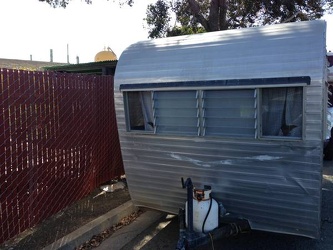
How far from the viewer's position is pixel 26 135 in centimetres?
456

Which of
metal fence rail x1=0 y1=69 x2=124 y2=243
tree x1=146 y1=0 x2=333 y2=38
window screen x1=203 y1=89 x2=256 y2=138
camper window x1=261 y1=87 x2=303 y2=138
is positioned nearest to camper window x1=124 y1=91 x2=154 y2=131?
window screen x1=203 y1=89 x2=256 y2=138

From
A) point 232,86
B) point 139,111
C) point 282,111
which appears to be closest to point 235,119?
point 232,86

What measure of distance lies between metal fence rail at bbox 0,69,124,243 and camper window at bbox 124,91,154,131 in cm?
131

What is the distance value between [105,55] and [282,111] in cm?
1202

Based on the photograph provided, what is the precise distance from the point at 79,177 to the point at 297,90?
3.76 metres

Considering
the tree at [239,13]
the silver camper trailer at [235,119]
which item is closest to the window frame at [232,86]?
the silver camper trailer at [235,119]

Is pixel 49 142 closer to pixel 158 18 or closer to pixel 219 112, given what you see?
pixel 219 112

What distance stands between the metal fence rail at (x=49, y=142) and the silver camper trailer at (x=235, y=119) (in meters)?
1.18

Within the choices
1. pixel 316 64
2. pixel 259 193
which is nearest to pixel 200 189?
pixel 259 193

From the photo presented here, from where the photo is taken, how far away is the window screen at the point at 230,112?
12.1 ft

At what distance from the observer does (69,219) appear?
16.4 ft

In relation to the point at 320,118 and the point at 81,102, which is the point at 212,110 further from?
the point at 81,102

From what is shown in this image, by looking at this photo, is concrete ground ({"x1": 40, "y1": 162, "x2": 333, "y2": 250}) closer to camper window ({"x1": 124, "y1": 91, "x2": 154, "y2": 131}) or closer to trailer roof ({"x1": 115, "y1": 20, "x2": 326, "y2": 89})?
camper window ({"x1": 124, "y1": 91, "x2": 154, "y2": 131})

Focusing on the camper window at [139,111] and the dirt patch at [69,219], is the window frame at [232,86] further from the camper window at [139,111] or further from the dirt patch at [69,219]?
the dirt patch at [69,219]
